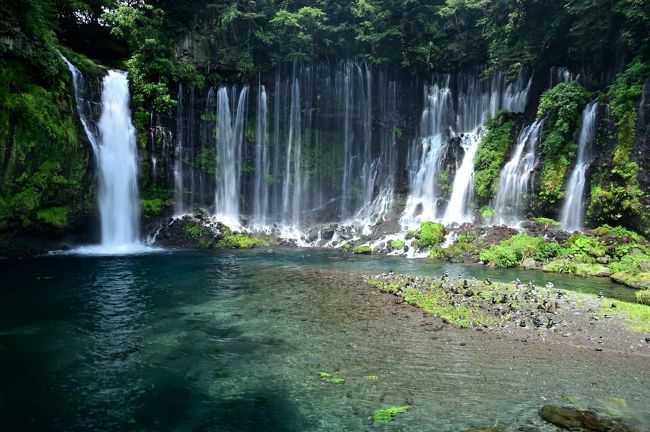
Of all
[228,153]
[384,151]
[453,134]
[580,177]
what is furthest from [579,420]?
[384,151]

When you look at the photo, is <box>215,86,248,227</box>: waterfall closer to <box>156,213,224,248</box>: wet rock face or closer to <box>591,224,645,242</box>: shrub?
<box>156,213,224,248</box>: wet rock face

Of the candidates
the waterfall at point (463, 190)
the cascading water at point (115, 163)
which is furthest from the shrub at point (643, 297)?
the cascading water at point (115, 163)

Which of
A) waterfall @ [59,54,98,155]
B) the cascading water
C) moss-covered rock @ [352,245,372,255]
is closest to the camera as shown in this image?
waterfall @ [59,54,98,155]

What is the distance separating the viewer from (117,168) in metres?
23.8

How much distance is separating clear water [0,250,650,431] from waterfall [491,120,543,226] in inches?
604

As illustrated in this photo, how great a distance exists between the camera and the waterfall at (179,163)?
2808 centimetres

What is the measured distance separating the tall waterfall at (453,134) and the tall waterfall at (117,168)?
1711 cm

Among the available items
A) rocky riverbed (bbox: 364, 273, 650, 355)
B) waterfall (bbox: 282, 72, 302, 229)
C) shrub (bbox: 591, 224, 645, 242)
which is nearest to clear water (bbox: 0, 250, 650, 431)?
rocky riverbed (bbox: 364, 273, 650, 355)

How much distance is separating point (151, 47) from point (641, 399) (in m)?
28.7

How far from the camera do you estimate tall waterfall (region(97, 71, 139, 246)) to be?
75.9ft

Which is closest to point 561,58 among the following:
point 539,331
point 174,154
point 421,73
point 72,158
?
point 421,73

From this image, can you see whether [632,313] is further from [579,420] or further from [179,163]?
[179,163]

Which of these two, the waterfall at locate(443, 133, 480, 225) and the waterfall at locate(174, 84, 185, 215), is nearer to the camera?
the waterfall at locate(443, 133, 480, 225)

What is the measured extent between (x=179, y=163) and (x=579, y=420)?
27.1m
